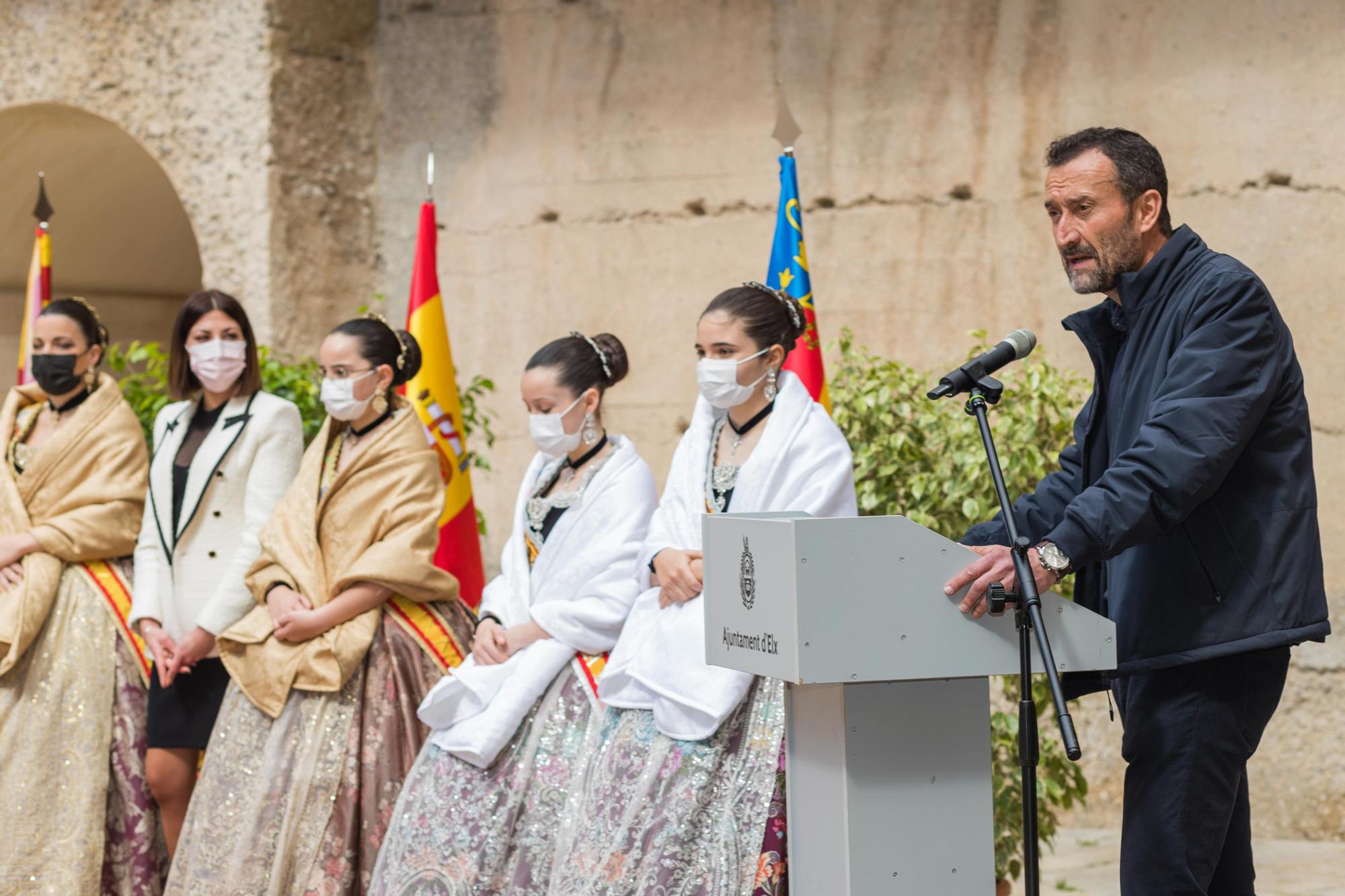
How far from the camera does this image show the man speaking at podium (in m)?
2.26

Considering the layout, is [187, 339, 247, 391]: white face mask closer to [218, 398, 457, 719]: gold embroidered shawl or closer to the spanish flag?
[218, 398, 457, 719]: gold embroidered shawl

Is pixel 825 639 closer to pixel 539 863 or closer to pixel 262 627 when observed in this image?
pixel 539 863

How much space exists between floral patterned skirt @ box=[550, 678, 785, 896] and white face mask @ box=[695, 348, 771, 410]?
62 centimetres

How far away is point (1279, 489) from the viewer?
2.35 metres

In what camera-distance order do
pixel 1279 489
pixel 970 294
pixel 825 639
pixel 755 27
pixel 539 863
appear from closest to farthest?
pixel 825 639 → pixel 1279 489 → pixel 539 863 → pixel 970 294 → pixel 755 27

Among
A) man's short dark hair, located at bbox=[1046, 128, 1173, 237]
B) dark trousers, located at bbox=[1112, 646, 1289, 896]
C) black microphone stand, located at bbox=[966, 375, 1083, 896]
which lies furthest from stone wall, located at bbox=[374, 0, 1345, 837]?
black microphone stand, located at bbox=[966, 375, 1083, 896]

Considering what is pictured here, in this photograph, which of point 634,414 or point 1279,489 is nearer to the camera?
point 1279,489

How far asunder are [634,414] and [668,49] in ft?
4.84

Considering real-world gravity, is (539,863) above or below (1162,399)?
below

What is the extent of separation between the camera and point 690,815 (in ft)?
9.71

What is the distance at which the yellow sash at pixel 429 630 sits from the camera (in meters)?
3.76

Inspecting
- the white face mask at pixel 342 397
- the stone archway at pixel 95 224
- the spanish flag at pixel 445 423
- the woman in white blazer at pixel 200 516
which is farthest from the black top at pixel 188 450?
the stone archway at pixel 95 224

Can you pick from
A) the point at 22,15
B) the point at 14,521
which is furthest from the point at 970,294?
the point at 22,15

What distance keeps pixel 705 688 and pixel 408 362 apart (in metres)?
1.37
